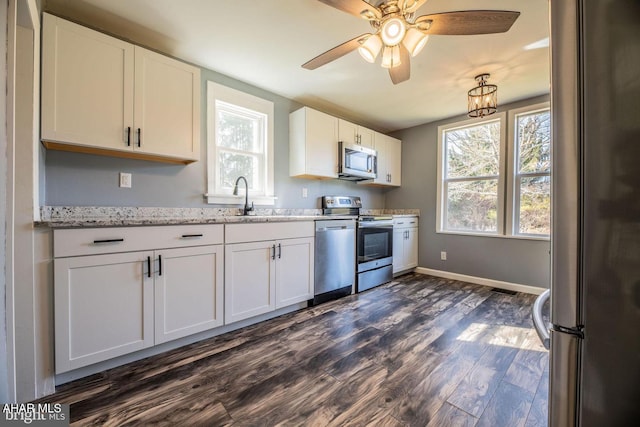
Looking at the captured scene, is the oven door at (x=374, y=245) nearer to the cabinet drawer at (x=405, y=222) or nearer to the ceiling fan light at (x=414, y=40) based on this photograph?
the cabinet drawer at (x=405, y=222)

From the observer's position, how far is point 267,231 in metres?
2.34

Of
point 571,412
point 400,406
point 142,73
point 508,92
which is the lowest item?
point 400,406

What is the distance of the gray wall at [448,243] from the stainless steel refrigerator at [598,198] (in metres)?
3.40

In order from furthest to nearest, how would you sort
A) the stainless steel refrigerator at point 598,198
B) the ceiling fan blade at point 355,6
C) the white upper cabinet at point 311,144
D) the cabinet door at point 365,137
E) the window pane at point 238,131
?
the cabinet door at point 365,137 < the white upper cabinet at point 311,144 < the window pane at point 238,131 < the ceiling fan blade at point 355,6 < the stainless steel refrigerator at point 598,198

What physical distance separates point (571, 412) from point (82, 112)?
8.39ft

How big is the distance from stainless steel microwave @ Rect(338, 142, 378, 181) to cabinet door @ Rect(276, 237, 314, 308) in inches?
47.0

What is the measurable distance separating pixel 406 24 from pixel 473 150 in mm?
2715

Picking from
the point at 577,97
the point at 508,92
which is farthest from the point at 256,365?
the point at 508,92

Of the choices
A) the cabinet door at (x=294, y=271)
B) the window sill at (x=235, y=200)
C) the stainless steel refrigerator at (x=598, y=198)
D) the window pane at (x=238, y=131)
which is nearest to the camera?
the stainless steel refrigerator at (x=598, y=198)

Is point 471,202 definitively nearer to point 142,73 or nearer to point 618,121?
point 618,121

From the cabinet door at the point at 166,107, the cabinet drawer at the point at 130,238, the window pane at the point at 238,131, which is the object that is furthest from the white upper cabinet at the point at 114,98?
the cabinet drawer at the point at 130,238

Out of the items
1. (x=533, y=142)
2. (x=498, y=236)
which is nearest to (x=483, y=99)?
(x=533, y=142)

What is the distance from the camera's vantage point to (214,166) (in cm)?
262

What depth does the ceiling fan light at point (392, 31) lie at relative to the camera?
1548 mm
